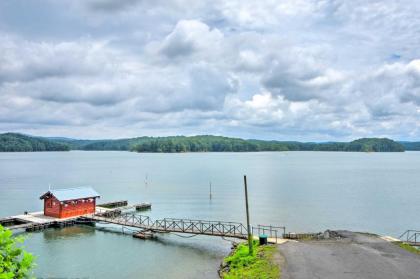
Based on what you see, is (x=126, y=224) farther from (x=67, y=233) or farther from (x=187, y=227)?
(x=187, y=227)

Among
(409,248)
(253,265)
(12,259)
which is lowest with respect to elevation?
(253,265)

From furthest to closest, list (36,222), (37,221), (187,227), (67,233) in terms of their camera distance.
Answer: (37,221)
(36,222)
(67,233)
(187,227)

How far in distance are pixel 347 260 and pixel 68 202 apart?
36961mm

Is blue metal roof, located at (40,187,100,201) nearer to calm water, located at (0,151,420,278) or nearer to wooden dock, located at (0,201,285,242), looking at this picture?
wooden dock, located at (0,201,285,242)

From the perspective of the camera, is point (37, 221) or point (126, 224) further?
point (37, 221)

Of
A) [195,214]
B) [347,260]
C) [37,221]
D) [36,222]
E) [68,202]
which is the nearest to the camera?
[347,260]

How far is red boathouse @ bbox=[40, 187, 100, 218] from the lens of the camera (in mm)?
48938

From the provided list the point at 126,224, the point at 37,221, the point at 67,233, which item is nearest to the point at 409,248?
the point at 126,224

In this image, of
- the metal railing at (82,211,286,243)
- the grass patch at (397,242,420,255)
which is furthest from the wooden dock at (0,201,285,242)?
the grass patch at (397,242,420,255)

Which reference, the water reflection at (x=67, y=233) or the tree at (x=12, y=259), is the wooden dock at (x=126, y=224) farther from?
the tree at (x=12, y=259)

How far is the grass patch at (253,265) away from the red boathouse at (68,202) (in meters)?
27.3

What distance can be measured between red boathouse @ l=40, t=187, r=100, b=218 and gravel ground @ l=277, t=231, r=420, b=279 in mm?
30658

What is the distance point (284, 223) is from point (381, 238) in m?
18.0

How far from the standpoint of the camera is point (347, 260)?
25797 mm
